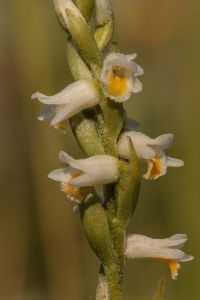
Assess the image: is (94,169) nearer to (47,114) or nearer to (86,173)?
(86,173)

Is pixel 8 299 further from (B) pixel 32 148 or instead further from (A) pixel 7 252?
(B) pixel 32 148

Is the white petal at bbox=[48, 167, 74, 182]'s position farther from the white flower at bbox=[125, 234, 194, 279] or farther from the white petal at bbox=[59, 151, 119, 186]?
the white flower at bbox=[125, 234, 194, 279]

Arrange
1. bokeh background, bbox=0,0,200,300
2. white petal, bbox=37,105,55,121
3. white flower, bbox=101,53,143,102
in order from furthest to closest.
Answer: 1. bokeh background, bbox=0,0,200,300
2. white petal, bbox=37,105,55,121
3. white flower, bbox=101,53,143,102

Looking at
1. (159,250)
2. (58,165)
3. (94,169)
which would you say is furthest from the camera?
(58,165)

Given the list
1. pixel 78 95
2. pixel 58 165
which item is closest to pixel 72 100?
pixel 78 95

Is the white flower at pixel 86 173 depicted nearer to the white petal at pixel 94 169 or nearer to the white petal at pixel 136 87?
the white petal at pixel 94 169

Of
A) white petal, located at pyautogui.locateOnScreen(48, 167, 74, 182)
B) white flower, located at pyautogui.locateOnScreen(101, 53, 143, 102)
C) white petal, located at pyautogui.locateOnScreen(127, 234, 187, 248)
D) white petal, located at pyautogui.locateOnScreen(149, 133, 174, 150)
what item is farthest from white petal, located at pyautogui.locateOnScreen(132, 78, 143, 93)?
white petal, located at pyautogui.locateOnScreen(127, 234, 187, 248)

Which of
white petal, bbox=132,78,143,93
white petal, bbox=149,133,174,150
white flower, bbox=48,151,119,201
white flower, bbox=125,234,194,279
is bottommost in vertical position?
white flower, bbox=125,234,194,279
